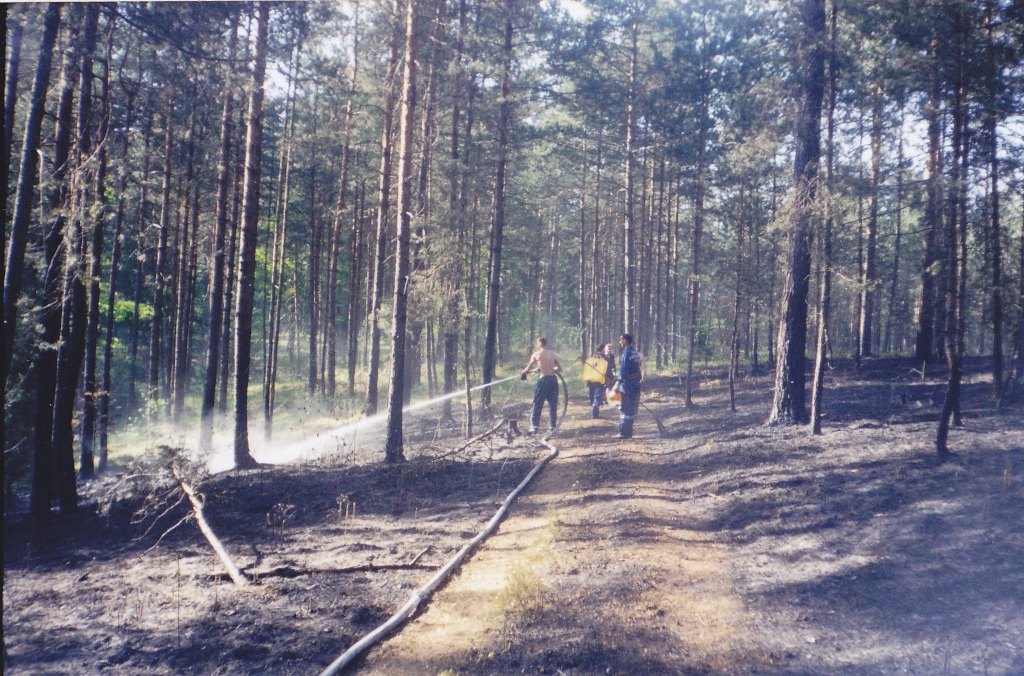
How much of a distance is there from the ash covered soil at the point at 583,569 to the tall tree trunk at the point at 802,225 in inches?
81.7

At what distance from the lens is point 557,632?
16.4 feet

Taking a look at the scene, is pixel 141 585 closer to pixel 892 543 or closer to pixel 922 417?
pixel 892 543

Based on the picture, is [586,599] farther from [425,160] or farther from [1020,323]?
[1020,323]

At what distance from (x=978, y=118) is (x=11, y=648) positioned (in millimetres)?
Result: 15622

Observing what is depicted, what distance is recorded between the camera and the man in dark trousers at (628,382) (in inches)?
550

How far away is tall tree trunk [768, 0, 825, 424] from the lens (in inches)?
495

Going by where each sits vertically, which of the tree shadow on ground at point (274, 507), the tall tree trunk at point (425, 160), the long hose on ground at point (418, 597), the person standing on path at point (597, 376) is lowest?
the tree shadow on ground at point (274, 507)

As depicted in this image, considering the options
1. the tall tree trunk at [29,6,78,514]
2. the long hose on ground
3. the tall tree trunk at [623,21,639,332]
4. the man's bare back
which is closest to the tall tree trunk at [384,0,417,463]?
the man's bare back

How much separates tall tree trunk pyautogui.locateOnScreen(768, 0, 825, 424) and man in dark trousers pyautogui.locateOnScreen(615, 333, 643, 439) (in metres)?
3.10

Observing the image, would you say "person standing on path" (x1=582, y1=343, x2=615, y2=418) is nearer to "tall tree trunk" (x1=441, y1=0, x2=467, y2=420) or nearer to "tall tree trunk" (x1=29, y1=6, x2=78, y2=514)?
"tall tree trunk" (x1=441, y1=0, x2=467, y2=420)

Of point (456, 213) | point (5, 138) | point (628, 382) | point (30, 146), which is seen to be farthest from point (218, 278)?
point (5, 138)

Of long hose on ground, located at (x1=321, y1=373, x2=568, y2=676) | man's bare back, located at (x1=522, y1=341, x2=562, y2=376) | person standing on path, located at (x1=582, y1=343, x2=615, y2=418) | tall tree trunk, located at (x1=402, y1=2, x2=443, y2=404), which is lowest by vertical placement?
long hose on ground, located at (x1=321, y1=373, x2=568, y2=676)

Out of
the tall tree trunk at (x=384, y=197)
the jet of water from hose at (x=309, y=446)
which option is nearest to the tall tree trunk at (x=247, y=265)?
the tall tree trunk at (x=384, y=197)

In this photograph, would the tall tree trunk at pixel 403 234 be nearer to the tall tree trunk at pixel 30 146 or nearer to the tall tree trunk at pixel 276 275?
the tall tree trunk at pixel 30 146
